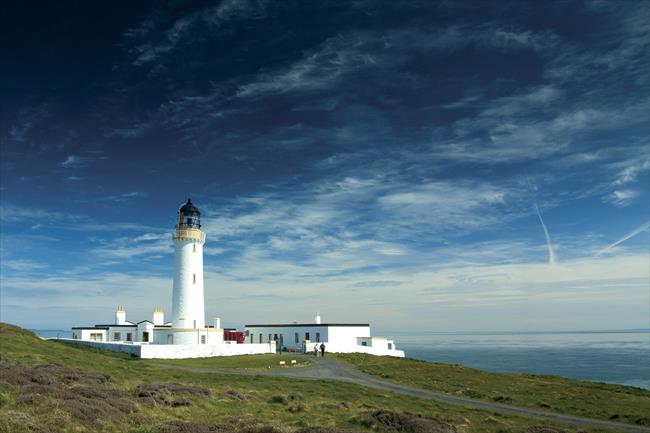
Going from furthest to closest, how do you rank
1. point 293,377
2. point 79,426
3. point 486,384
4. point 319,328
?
point 319,328
point 486,384
point 293,377
point 79,426

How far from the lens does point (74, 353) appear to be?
3972 cm

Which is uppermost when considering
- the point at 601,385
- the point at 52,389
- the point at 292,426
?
the point at 52,389

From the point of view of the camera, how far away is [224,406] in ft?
76.9

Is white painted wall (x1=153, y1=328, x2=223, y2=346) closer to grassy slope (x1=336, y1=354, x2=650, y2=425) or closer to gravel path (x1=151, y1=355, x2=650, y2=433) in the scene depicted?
gravel path (x1=151, y1=355, x2=650, y2=433)

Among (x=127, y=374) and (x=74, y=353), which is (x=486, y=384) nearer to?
(x=127, y=374)

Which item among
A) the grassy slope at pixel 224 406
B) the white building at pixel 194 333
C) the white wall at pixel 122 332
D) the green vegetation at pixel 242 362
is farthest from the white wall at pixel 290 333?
the grassy slope at pixel 224 406

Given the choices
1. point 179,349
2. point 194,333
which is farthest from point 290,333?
point 179,349

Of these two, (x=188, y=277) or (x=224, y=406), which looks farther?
(x=188, y=277)

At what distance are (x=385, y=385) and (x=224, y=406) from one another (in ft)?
54.8

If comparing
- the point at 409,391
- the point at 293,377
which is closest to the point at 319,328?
the point at 293,377

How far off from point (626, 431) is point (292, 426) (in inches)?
683

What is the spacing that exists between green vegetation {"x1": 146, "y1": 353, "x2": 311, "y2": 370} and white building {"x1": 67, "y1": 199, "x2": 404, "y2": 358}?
2.01m

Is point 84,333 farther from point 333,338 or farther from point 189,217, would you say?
point 333,338

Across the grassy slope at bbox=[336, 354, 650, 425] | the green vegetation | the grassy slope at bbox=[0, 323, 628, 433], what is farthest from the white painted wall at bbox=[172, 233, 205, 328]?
the grassy slope at bbox=[336, 354, 650, 425]
